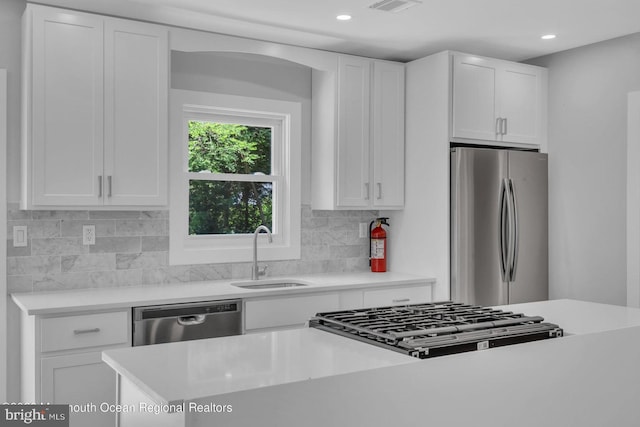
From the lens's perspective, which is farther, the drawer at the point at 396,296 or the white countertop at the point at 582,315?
the drawer at the point at 396,296

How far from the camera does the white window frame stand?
3871mm

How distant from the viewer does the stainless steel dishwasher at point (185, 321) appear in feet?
10.3

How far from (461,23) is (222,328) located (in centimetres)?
227

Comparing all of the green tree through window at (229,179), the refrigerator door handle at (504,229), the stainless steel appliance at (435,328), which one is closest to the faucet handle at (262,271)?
the green tree through window at (229,179)

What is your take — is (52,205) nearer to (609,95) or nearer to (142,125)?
(142,125)

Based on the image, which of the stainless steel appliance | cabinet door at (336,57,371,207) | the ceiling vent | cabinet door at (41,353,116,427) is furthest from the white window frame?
the stainless steel appliance

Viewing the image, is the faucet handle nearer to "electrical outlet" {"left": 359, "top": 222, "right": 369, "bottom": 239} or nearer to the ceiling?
"electrical outlet" {"left": 359, "top": 222, "right": 369, "bottom": 239}

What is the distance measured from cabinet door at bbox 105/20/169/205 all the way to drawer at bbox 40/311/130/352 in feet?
2.16

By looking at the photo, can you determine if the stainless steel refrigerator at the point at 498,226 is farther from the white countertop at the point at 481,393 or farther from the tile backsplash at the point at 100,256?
the white countertop at the point at 481,393

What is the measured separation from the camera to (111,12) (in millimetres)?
3438

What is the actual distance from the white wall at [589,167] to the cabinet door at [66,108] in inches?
122

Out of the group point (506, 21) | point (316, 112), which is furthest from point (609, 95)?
point (316, 112)

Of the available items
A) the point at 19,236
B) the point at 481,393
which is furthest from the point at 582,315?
the point at 19,236

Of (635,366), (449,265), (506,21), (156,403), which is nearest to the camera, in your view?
(156,403)
